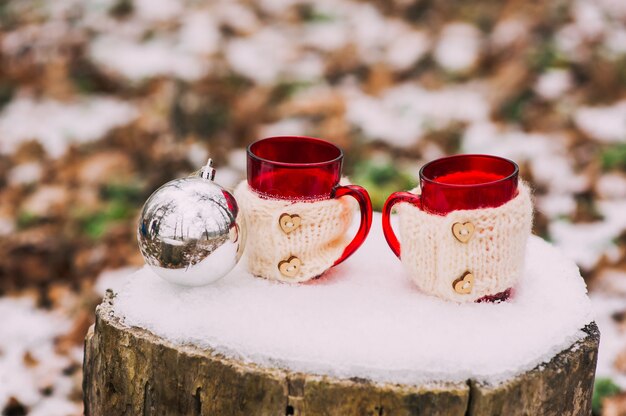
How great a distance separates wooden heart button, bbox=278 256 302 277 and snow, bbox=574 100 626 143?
2.63m

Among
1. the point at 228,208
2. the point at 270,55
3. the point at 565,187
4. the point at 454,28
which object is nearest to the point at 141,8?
the point at 270,55

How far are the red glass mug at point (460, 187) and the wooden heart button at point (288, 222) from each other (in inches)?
6.5

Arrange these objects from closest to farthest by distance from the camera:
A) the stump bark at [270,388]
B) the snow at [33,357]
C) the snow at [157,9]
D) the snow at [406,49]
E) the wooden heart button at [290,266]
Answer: the stump bark at [270,388] < the wooden heart button at [290,266] < the snow at [33,357] < the snow at [406,49] < the snow at [157,9]

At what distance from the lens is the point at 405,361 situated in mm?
1311

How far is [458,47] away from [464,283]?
3.30m

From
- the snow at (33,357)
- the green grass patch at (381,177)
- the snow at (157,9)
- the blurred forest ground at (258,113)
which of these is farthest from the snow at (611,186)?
the snow at (157,9)

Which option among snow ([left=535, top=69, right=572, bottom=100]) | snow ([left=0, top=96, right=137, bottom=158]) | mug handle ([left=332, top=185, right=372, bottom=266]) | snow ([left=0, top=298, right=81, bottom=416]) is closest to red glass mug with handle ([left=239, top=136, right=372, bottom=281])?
mug handle ([left=332, top=185, right=372, bottom=266])

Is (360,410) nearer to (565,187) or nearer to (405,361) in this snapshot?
(405,361)

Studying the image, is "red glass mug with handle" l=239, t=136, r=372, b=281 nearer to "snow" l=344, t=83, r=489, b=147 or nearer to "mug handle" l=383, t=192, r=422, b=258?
"mug handle" l=383, t=192, r=422, b=258

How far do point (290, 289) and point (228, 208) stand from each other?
192mm

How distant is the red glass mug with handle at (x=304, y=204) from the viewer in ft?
4.94

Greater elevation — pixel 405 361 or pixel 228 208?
pixel 228 208

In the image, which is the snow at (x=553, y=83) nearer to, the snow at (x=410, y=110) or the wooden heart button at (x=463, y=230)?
the snow at (x=410, y=110)

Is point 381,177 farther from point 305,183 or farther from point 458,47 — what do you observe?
point 305,183
